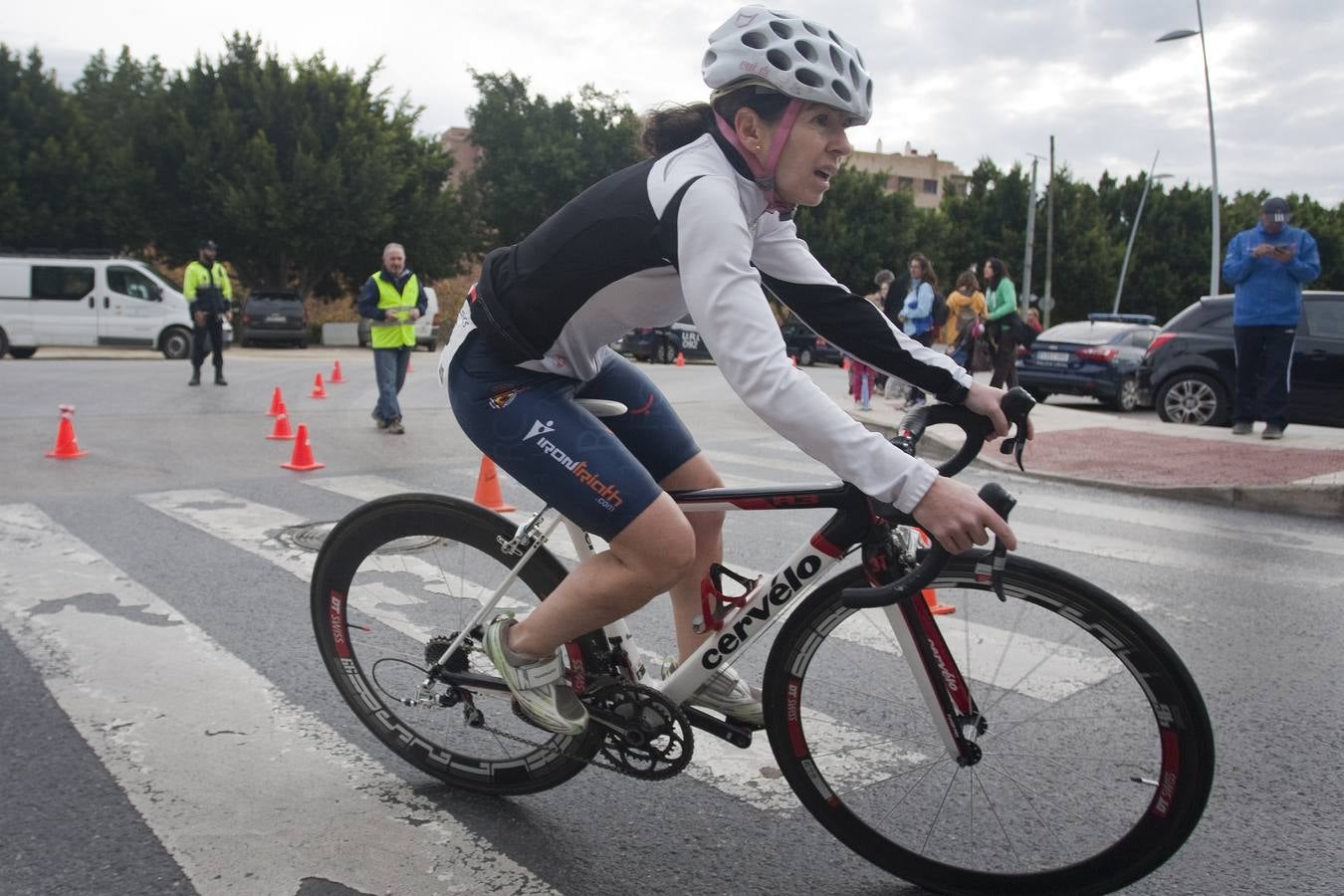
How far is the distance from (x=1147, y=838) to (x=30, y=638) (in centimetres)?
400

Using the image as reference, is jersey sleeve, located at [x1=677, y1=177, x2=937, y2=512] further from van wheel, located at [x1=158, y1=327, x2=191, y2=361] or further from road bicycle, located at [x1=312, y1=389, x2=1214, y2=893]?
van wheel, located at [x1=158, y1=327, x2=191, y2=361]

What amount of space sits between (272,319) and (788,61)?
1217 inches

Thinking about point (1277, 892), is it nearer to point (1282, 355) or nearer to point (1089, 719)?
point (1089, 719)

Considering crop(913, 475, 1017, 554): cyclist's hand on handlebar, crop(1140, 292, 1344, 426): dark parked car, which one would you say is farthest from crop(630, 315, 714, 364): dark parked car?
crop(913, 475, 1017, 554): cyclist's hand on handlebar

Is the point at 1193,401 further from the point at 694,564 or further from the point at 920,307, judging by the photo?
the point at 694,564

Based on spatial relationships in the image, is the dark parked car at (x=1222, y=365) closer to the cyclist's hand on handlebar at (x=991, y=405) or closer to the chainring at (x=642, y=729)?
the cyclist's hand on handlebar at (x=991, y=405)

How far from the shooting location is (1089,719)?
8.76 ft

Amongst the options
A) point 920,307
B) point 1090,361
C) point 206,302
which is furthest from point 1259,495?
point 206,302

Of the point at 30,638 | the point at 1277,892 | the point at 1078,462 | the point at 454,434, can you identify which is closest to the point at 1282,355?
the point at 1078,462

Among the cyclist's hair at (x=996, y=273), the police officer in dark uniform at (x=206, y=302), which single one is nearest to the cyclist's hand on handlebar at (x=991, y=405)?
the cyclist's hair at (x=996, y=273)

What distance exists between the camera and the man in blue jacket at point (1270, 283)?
407 inches

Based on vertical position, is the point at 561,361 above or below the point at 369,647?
above

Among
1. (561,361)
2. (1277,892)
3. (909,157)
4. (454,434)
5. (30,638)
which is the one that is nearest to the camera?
(1277,892)

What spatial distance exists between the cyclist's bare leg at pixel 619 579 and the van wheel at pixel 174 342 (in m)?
24.4
